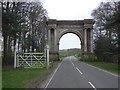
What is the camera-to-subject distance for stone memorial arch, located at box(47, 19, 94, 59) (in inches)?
2470

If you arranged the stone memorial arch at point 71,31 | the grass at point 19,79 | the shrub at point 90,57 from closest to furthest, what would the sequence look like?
the grass at point 19,79 < the shrub at point 90,57 < the stone memorial arch at point 71,31

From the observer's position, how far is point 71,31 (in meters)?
63.4

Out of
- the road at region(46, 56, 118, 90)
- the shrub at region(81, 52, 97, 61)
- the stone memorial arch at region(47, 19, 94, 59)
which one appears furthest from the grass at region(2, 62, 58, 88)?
the stone memorial arch at region(47, 19, 94, 59)

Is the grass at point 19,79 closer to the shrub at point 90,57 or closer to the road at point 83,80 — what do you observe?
the road at point 83,80

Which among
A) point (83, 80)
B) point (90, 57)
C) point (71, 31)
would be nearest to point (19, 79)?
point (83, 80)

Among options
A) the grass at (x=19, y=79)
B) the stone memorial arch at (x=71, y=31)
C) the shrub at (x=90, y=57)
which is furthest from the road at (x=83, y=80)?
the stone memorial arch at (x=71, y=31)

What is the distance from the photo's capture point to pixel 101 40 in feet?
162

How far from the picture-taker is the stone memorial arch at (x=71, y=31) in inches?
2470

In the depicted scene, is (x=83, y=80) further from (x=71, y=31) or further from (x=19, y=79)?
(x=71, y=31)

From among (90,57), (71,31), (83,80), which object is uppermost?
(71,31)

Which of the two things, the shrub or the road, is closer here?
the road

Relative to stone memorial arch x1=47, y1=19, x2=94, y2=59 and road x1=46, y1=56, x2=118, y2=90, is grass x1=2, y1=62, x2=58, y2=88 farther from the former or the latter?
stone memorial arch x1=47, y1=19, x2=94, y2=59

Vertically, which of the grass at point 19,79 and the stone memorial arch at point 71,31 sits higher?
the stone memorial arch at point 71,31

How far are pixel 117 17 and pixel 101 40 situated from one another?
89.2 ft
